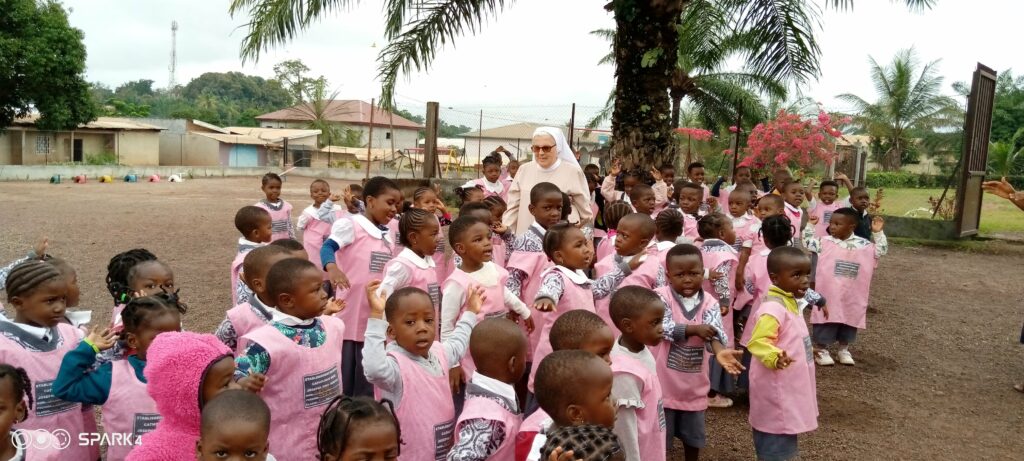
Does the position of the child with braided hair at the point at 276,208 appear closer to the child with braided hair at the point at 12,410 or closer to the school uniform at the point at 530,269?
the school uniform at the point at 530,269

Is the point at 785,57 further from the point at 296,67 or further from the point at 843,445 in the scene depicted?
the point at 296,67

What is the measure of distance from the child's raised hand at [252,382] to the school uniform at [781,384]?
219cm

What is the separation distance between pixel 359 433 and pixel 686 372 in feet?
6.93

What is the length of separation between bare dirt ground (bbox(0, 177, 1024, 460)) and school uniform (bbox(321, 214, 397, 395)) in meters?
2.19

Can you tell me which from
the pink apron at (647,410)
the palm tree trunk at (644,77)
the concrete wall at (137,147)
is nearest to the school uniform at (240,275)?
the pink apron at (647,410)

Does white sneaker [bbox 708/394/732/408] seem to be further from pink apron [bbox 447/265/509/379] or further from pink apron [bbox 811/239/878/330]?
pink apron [bbox 447/265/509/379]

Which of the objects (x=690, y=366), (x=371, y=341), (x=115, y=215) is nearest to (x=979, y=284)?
(x=690, y=366)

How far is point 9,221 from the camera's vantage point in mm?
13055

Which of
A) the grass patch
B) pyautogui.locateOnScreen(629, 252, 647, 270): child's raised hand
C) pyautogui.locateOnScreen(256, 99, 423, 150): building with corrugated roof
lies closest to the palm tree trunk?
pyautogui.locateOnScreen(629, 252, 647, 270): child's raised hand

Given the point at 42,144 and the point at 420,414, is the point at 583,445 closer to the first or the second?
the point at 420,414

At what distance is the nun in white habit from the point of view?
545cm

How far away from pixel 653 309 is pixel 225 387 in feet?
5.29

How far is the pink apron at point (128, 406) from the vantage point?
2715 mm

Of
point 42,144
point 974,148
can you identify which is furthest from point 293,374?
point 42,144
